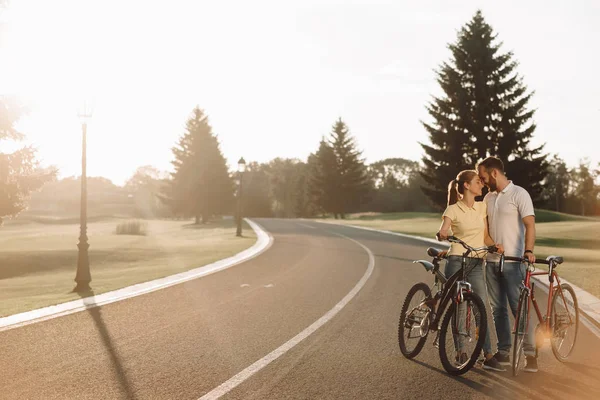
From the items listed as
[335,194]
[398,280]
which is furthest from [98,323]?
[335,194]

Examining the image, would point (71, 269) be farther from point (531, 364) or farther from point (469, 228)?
point (531, 364)

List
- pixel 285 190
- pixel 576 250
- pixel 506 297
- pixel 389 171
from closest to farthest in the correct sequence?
1. pixel 506 297
2. pixel 576 250
3. pixel 285 190
4. pixel 389 171

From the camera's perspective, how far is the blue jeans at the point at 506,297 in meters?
6.21

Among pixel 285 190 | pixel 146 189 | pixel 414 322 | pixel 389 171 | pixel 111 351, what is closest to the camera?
pixel 414 322

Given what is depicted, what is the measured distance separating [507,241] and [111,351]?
463 cm

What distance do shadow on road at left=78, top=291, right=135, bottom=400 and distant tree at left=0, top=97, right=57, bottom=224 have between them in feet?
42.7

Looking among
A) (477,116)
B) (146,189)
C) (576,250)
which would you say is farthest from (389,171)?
(576,250)

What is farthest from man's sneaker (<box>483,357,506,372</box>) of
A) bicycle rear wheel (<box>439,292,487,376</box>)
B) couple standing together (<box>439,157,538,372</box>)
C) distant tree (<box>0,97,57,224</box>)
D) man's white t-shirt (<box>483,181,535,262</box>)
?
distant tree (<box>0,97,57,224</box>)

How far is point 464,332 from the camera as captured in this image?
6043 mm

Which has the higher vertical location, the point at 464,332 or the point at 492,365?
the point at 464,332

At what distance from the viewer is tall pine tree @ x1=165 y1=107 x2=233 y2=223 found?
67125 millimetres

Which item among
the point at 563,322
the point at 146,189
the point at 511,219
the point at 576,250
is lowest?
the point at 576,250

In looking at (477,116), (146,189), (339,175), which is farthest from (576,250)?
(146,189)

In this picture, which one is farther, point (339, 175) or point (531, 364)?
point (339, 175)
